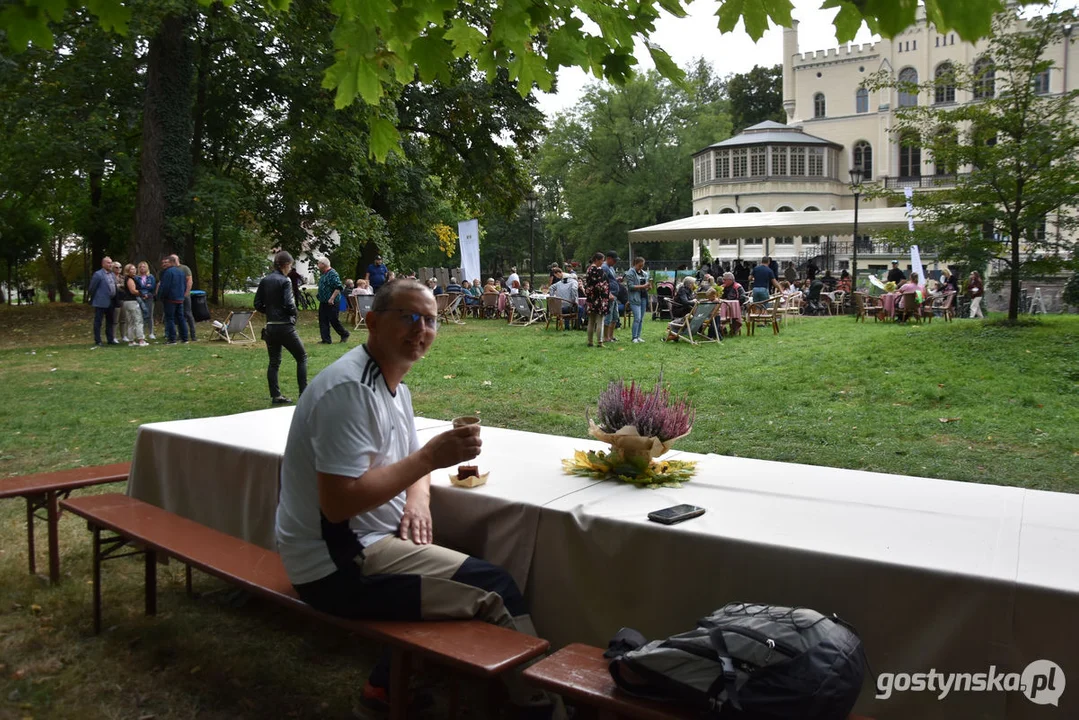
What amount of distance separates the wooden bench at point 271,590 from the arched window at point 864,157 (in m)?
61.3

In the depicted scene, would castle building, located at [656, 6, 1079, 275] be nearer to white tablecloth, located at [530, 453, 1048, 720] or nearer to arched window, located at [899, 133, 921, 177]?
arched window, located at [899, 133, 921, 177]

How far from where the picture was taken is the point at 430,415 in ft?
30.7

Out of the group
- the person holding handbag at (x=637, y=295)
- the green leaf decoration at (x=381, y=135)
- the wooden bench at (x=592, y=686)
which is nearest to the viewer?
the wooden bench at (x=592, y=686)

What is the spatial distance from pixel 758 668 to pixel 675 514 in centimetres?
85

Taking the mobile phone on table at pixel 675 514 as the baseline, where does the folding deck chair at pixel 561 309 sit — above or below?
above

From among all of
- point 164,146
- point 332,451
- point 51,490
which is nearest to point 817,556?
point 332,451

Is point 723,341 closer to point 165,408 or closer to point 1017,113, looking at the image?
point 1017,113

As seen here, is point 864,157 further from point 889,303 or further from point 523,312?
point 523,312

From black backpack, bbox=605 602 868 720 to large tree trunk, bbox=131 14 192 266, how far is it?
21.7 meters

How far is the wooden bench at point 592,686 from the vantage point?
2.19 m

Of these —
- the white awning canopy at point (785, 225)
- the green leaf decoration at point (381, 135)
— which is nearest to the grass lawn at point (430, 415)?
the green leaf decoration at point (381, 135)

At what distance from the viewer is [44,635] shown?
421 cm

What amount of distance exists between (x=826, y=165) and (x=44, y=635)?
6045 centimetres

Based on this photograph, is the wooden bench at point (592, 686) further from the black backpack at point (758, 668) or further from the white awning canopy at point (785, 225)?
the white awning canopy at point (785, 225)
